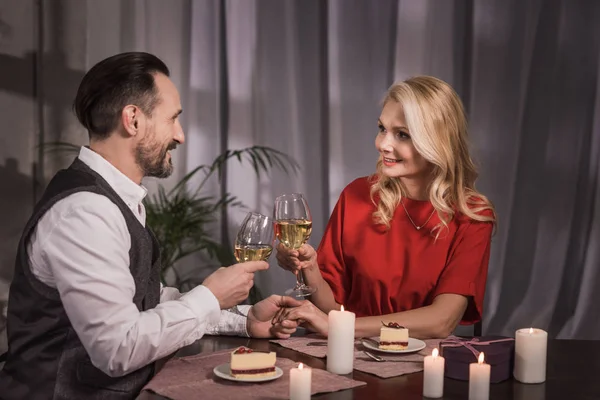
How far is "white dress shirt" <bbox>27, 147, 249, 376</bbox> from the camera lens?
1572mm

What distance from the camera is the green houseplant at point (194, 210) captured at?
3.88 meters

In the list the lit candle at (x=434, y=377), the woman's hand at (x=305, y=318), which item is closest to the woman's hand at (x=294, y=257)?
the woman's hand at (x=305, y=318)

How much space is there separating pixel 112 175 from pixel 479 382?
903mm

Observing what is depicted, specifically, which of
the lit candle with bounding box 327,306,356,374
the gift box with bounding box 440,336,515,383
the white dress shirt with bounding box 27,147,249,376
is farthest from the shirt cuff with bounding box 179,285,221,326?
the gift box with bounding box 440,336,515,383

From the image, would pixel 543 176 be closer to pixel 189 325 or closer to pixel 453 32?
pixel 453 32

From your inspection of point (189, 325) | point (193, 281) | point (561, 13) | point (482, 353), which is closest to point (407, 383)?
point (482, 353)

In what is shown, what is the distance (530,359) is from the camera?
5.50 feet

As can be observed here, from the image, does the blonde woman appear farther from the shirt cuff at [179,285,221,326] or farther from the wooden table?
the shirt cuff at [179,285,221,326]

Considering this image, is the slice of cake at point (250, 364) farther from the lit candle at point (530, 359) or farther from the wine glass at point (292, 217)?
the lit candle at point (530, 359)

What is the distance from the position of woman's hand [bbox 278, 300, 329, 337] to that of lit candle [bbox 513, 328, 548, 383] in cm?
51

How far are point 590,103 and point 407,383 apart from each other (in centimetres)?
294

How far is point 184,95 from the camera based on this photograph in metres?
4.36

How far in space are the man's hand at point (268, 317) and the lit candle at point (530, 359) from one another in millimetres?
565

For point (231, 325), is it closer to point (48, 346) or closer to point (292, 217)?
point (292, 217)
